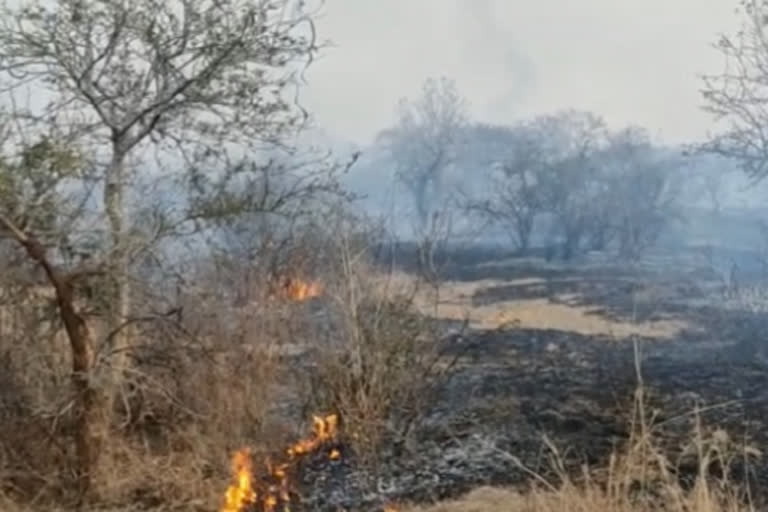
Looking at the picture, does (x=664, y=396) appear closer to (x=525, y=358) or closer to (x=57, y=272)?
(x=525, y=358)

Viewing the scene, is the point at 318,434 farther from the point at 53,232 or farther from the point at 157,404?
the point at 53,232

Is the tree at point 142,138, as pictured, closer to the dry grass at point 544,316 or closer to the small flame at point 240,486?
the small flame at point 240,486

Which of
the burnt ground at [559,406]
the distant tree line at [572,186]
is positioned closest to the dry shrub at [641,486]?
the burnt ground at [559,406]

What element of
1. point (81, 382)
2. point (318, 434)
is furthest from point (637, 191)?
point (81, 382)

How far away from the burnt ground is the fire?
182 mm

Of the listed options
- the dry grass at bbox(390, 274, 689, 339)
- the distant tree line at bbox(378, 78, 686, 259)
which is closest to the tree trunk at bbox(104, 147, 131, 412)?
the dry grass at bbox(390, 274, 689, 339)

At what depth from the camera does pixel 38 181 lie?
660 centimetres

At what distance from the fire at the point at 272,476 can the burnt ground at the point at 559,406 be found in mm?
182

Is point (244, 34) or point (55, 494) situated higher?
point (244, 34)

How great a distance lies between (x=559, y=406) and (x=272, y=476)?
3145mm

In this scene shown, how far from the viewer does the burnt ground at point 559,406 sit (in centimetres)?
776

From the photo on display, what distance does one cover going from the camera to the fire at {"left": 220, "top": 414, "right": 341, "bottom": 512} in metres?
7.46

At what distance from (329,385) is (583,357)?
16.7 ft

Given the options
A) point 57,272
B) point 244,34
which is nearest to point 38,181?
point 57,272
